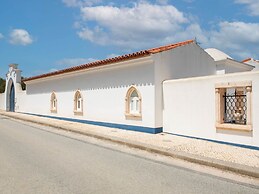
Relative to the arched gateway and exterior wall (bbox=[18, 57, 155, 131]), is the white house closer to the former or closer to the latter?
exterior wall (bbox=[18, 57, 155, 131])

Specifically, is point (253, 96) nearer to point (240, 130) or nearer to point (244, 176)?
point (240, 130)

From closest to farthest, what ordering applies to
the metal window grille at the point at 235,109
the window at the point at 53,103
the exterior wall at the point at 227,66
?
the metal window grille at the point at 235,109 → the exterior wall at the point at 227,66 → the window at the point at 53,103

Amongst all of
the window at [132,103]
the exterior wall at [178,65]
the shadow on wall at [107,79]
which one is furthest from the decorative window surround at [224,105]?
the window at [132,103]

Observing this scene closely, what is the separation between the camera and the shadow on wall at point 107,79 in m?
12.8

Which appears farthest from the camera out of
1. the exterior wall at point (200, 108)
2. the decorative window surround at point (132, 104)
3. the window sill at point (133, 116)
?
the decorative window surround at point (132, 104)

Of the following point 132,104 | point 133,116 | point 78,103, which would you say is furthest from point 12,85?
point 133,116

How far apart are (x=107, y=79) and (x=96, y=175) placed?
9554 mm

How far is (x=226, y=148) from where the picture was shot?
9008 millimetres

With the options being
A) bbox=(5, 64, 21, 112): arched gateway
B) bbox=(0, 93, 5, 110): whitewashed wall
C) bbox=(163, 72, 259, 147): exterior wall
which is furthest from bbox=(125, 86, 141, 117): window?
bbox=(0, 93, 5, 110): whitewashed wall

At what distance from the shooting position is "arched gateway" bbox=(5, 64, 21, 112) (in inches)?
1246

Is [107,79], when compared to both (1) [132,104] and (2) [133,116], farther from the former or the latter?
(2) [133,116]

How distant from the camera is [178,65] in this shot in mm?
13477

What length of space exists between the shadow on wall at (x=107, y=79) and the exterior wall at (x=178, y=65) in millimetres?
492

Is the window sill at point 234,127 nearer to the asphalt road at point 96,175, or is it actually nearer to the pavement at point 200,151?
the pavement at point 200,151
